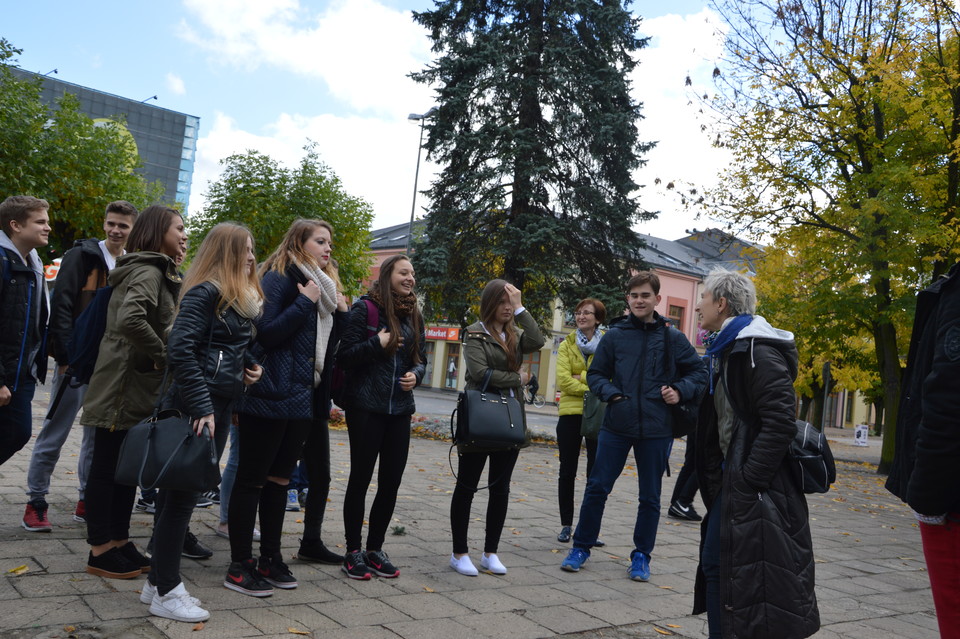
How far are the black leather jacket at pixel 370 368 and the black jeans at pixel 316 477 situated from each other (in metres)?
0.39

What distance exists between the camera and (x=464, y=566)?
5.10 metres

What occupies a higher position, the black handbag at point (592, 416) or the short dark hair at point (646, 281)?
the short dark hair at point (646, 281)

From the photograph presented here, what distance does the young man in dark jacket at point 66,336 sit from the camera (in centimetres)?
493

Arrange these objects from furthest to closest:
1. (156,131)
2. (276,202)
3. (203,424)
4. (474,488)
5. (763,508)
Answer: (156,131)
(276,202)
(474,488)
(203,424)
(763,508)

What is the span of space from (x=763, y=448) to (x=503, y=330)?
233cm

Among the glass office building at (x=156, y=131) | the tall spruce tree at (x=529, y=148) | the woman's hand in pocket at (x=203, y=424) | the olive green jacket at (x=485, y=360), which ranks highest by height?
the glass office building at (x=156, y=131)

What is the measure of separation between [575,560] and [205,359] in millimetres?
3018

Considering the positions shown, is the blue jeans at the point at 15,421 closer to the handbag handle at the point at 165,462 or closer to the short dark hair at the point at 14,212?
the short dark hair at the point at 14,212

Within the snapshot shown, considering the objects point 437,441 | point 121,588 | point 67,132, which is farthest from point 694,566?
point 67,132

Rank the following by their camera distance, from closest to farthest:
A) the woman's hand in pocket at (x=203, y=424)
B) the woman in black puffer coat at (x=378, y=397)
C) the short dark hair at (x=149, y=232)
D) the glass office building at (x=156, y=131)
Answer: the woman's hand in pocket at (x=203, y=424), the short dark hair at (x=149, y=232), the woman in black puffer coat at (x=378, y=397), the glass office building at (x=156, y=131)

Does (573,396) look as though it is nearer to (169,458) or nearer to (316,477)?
(316,477)

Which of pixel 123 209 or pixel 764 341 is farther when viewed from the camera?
pixel 123 209

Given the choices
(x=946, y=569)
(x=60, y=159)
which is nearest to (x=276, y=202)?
(x=60, y=159)

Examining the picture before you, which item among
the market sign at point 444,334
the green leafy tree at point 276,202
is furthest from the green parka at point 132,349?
the market sign at point 444,334
